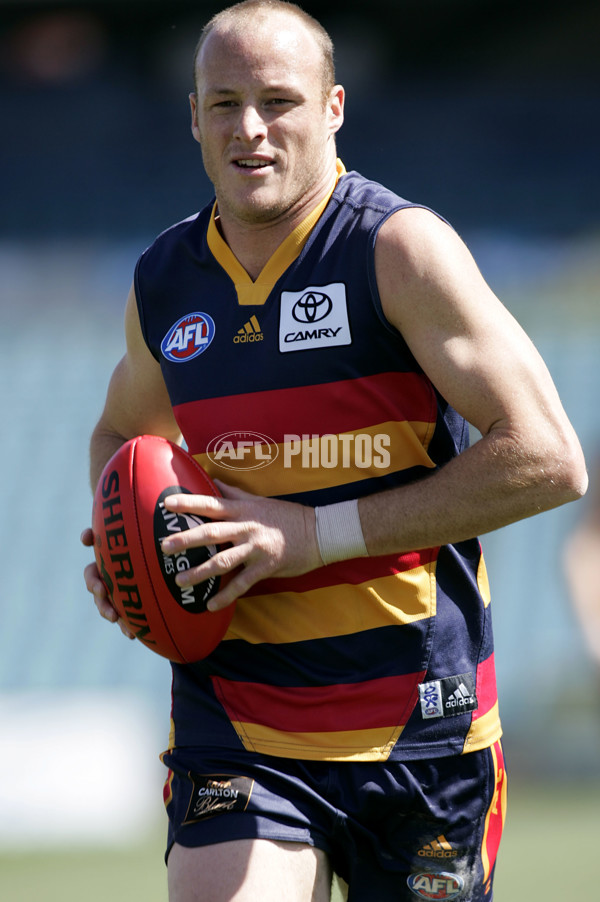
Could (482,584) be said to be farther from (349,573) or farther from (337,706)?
(337,706)

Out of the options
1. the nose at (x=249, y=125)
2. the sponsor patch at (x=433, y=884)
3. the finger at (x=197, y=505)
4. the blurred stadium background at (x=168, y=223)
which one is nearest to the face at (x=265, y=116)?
the nose at (x=249, y=125)

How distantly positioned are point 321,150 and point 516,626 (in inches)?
252

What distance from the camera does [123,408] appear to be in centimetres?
323

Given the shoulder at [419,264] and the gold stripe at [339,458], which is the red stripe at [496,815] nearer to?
the gold stripe at [339,458]

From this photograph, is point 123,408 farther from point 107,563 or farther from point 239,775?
point 239,775

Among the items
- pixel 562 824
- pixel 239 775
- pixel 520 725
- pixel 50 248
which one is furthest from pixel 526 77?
pixel 239 775

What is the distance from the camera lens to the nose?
8.63 ft

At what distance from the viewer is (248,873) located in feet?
7.77

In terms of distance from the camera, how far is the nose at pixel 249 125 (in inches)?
104

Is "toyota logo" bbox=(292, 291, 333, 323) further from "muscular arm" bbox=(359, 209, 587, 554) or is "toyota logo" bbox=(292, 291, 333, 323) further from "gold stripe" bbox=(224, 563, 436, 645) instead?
"gold stripe" bbox=(224, 563, 436, 645)

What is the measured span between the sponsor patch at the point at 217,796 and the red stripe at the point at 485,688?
0.57 meters

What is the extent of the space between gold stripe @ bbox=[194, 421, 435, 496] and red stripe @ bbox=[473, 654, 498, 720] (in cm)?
53

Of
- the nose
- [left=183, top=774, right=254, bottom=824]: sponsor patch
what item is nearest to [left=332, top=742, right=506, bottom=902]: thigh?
[left=183, top=774, right=254, bottom=824]: sponsor patch

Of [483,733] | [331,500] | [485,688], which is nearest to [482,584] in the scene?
[485,688]
